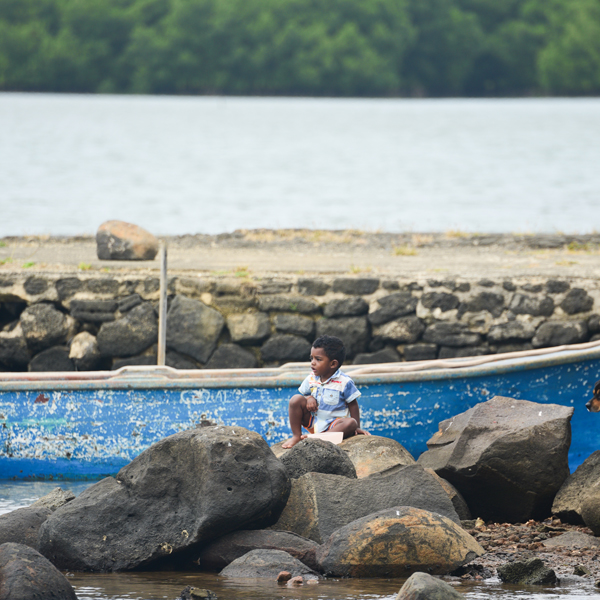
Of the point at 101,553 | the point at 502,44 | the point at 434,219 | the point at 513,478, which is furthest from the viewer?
the point at 502,44

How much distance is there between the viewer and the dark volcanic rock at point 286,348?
1058cm

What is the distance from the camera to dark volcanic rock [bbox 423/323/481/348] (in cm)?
1043

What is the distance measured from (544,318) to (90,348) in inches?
185

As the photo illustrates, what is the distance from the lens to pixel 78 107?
8300 centimetres

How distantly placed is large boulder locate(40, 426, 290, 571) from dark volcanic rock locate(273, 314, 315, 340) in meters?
4.42

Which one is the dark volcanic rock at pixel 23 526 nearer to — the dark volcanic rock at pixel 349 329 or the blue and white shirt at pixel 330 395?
the blue and white shirt at pixel 330 395

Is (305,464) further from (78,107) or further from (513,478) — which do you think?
(78,107)

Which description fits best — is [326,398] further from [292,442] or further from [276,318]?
[276,318]

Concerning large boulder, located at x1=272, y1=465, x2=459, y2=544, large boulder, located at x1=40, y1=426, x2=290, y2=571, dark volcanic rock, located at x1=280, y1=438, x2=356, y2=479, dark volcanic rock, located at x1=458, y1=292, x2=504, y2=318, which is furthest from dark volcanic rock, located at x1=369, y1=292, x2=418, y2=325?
large boulder, located at x1=40, y1=426, x2=290, y2=571

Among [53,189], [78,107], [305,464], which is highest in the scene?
[78,107]

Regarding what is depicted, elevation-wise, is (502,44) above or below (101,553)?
above

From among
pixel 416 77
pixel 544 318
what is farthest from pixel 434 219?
pixel 416 77

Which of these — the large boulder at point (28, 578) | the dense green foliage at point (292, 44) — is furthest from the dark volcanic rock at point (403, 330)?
the dense green foliage at point (292, 44)

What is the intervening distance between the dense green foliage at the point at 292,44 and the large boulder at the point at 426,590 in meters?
69.1
